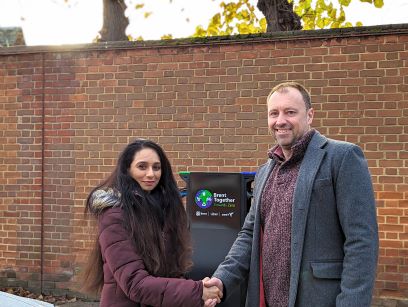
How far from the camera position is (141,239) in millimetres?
2633

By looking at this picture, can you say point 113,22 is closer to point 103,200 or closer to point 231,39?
point 231,39

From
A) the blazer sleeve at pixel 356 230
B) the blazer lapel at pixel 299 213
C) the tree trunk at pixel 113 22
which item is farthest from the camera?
the tree trunk at pixel 113 22

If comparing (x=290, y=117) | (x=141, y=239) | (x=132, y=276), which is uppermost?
(x=290, y=117)

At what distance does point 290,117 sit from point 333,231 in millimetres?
593

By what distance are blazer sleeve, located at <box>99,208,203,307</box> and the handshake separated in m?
0.14

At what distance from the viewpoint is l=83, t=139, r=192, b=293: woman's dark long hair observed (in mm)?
2660

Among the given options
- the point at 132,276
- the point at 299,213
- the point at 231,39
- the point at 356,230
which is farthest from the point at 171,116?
the point at 356,230

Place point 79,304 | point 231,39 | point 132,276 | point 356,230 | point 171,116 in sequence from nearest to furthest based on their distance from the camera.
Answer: point 356,230
point 132,276
point 231,39
point 171,116
point 79,304

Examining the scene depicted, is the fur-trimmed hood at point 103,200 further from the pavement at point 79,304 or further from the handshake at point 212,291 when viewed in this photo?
the pavement at point 79,304

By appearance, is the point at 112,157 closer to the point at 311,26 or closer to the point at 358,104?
the point at 358,104

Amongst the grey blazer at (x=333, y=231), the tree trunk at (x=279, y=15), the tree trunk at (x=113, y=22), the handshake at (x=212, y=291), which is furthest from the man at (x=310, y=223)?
the tree trunk at (x=113, y=22)

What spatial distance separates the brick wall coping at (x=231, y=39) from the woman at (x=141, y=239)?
Result: 11.7 ft

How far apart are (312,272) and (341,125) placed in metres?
3.73

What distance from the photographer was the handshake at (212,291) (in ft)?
9.20
